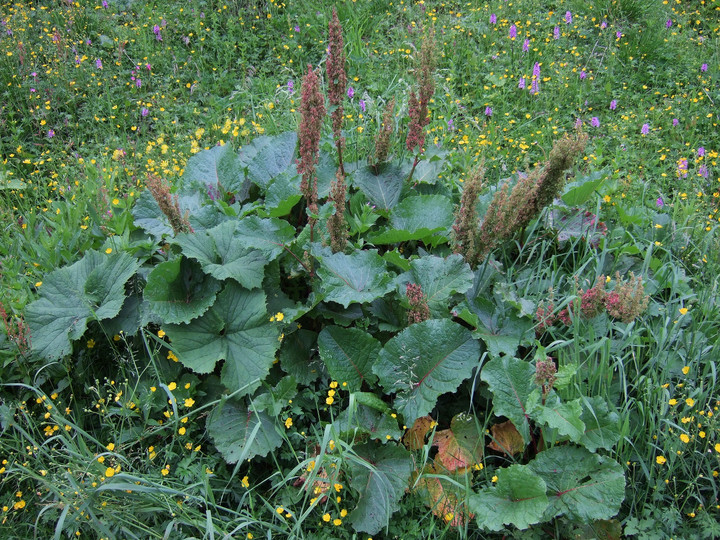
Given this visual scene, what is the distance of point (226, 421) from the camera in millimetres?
2512

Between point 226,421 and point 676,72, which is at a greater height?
point 676,72

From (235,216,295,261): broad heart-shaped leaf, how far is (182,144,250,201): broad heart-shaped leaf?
64cm

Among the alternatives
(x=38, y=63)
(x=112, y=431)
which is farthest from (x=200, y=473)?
(x=38, y=63)

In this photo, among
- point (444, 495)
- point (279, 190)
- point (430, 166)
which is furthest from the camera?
point (430, 166)

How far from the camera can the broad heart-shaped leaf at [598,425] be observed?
89.9 inches

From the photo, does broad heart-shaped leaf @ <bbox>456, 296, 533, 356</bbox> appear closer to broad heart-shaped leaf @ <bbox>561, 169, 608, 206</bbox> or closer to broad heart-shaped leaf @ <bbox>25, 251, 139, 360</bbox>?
broad heart-shaped leaf @ <bbox>561, 169, 608, 206</bbox>

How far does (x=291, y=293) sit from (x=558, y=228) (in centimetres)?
148

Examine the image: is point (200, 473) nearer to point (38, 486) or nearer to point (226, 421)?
point (226, 421)

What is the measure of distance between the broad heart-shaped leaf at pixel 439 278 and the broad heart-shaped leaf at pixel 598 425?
0.70m

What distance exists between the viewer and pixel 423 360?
2520 mm

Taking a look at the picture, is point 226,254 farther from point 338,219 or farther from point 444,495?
point 444,495

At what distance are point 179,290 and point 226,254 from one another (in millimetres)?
276

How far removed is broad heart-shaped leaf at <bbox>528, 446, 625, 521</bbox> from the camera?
2172 mm

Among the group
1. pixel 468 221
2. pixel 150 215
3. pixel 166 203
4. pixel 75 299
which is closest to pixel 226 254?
pixel 166 203
